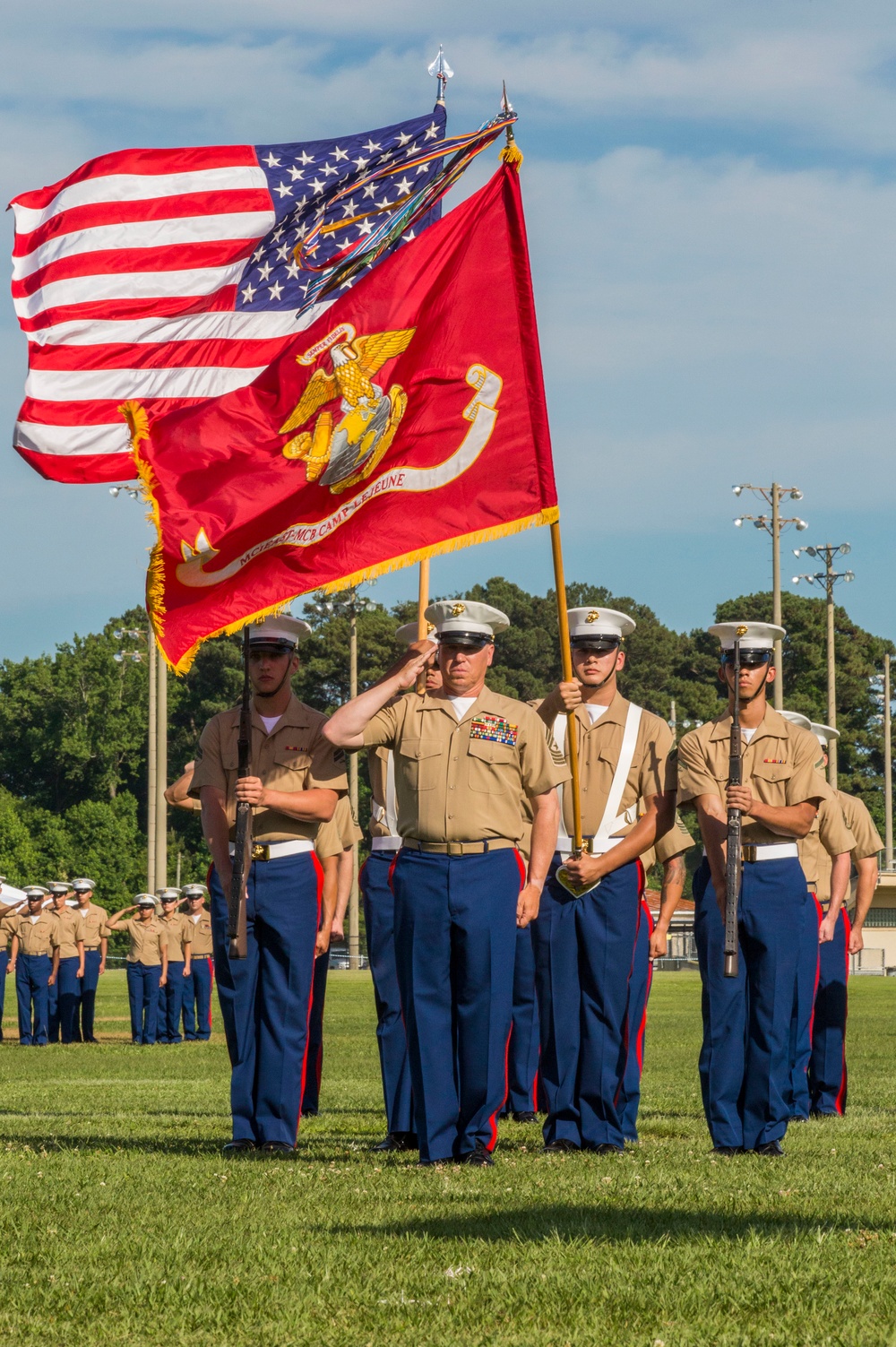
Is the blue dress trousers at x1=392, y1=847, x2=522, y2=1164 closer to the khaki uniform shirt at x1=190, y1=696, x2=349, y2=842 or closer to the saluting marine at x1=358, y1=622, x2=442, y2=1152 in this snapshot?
the khaki uniform shirt at x1=190, y1=696, x2=349, y2=842

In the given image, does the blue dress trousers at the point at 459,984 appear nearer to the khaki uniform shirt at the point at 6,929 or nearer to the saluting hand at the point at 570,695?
the saluting hand at the point at 570,695

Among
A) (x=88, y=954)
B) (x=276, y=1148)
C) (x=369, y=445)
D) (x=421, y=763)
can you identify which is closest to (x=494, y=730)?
(x=421, y=763)

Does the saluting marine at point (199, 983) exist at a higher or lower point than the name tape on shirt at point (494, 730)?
lower

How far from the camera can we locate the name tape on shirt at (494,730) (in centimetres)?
806

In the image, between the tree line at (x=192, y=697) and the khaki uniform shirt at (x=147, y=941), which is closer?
the khaki uniform shirt at (x=147, y=941)

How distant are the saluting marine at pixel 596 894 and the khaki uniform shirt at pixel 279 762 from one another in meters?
1.05

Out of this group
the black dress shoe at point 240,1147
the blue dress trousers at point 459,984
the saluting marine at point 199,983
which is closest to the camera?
the blue dress trousers at point 459,984

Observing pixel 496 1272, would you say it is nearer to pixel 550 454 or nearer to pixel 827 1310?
pixel 827 1310

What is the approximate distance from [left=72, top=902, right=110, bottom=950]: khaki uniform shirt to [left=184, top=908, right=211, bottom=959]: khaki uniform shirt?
4.03 feet

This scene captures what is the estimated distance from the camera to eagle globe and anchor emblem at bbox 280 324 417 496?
28.0 ft

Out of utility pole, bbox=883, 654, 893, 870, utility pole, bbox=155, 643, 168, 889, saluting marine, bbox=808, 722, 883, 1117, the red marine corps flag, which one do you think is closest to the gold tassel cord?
the red marine corps flag


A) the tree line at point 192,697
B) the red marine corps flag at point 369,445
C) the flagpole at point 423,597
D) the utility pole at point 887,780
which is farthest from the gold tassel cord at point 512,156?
the utility pole at point 887,780

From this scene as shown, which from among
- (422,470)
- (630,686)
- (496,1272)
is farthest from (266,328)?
(630,686)

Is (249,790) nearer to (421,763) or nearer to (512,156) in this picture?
(421,763)
